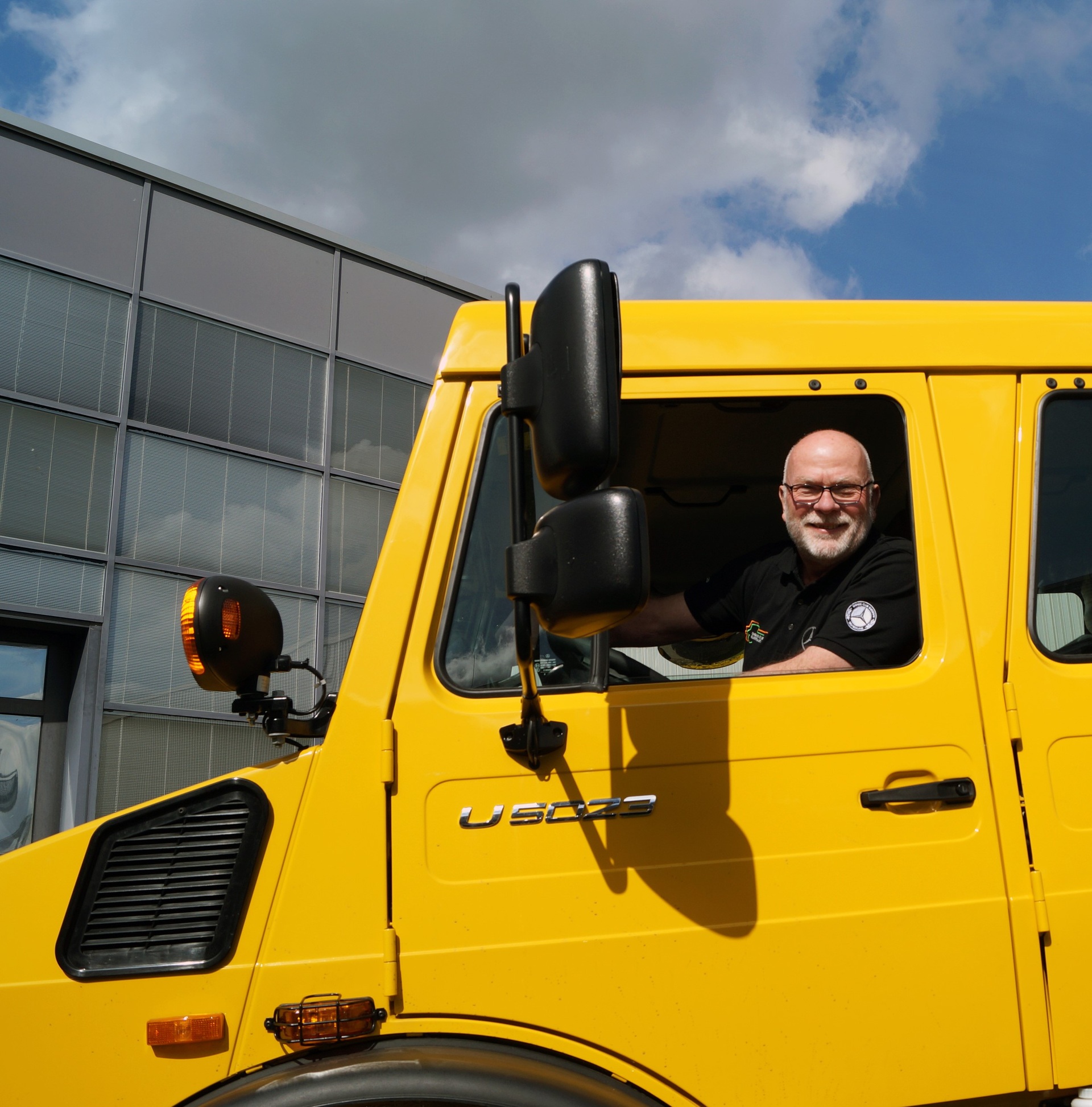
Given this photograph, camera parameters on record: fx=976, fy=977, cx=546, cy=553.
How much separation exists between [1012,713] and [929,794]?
24 centimetres

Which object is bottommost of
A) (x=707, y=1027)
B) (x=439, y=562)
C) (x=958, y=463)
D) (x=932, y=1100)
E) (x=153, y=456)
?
(x=932, y=1100)

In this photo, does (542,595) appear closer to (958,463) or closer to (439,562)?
(439,562)

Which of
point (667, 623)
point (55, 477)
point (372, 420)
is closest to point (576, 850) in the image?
point (667, 623)

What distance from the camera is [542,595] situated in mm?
1680

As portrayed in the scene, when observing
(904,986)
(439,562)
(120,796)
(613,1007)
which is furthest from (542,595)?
(120,796)

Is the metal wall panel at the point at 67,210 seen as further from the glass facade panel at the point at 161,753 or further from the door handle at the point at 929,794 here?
the door handle at the point at 929,794

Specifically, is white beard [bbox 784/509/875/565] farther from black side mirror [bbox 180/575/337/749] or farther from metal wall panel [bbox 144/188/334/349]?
metal wall panel [bbox 144/188/334/349]

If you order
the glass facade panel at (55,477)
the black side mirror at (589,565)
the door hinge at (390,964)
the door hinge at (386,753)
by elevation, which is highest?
the glass facade panel at (55,477)

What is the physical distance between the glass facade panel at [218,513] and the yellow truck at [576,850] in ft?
29.0

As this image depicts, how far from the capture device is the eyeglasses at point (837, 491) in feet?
7.29

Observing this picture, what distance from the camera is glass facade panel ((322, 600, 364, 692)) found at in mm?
11281

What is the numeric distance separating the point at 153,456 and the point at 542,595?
32.3ft

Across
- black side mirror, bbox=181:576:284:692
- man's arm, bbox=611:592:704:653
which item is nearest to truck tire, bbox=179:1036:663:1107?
black side mirror, bbox=181:576:284:692

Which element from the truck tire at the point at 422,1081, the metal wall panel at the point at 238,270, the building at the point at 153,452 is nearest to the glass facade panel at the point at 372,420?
the building at the point at 153,452
